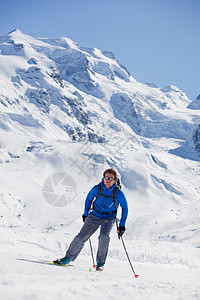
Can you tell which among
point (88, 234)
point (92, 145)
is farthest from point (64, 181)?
point (88, 234)

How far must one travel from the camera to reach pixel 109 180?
5266mm

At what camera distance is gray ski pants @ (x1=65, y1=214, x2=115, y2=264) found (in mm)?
5180

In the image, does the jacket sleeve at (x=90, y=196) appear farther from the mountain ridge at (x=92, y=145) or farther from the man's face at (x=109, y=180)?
the mountain ridge at (x=92, y=145)

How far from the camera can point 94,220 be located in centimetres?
532

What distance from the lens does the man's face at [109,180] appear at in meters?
5.25

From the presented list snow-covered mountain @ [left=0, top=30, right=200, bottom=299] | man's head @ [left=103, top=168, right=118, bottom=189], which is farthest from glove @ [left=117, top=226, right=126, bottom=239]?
snow-covered mountain @ [left=0, top=30, right=200, bottom=299]

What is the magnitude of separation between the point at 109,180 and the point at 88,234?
134 centimetres

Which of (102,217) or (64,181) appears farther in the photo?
(64,181)

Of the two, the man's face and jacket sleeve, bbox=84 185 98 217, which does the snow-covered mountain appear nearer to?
jacket sleeve, bbox=84 185 98 217

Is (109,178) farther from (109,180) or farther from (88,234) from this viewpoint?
(88,234)

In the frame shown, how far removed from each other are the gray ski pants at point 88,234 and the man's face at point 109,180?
2.65ft

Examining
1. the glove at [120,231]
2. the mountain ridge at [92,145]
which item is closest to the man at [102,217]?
the glove at [120,231]

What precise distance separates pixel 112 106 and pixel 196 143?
68.7 metres

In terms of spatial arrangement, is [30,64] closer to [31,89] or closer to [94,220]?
[31,89]
